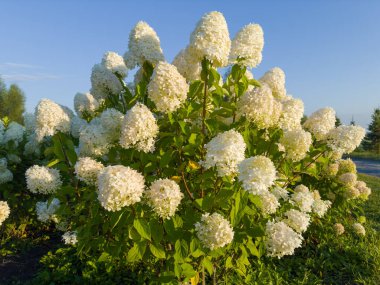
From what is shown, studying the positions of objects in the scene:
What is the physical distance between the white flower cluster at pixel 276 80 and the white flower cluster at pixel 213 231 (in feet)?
5.78

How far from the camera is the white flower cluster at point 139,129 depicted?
2.76 metres

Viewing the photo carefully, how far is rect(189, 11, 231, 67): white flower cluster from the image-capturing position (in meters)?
2.85

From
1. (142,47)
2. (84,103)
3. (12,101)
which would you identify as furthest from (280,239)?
(12,101)

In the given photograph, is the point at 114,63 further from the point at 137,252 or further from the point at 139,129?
the point at 137,252

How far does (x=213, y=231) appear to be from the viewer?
2.73m

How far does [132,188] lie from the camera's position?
2.54 m

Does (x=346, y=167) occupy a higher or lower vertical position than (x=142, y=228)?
lower

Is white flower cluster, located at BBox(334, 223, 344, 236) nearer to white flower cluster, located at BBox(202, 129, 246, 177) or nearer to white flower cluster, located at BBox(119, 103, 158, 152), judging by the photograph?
white flower cluster, located at BBox(202, 129, 246, 177)

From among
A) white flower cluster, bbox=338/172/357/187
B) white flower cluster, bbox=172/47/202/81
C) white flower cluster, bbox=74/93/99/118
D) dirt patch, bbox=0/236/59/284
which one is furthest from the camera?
white flower cluster, bbox=338/172/357/187

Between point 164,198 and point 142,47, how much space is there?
1.62 meters

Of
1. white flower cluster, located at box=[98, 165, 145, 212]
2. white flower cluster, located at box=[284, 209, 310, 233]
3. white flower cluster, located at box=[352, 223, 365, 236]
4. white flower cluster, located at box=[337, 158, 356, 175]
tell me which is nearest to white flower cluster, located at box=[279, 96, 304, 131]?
white flower cluster, located at box=[284, 209, 310, 233]

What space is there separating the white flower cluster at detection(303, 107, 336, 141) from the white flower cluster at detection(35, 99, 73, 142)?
→ 293 cm

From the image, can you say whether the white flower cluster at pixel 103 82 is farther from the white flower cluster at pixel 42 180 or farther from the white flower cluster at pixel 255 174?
the white flower cluster at pixel 255 174

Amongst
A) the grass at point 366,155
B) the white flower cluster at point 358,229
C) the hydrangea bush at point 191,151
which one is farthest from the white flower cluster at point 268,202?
the grass at point 366,155
